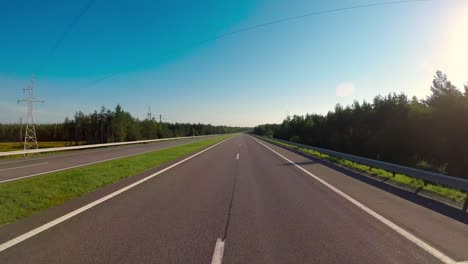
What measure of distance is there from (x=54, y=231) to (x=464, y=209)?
28.5 ft

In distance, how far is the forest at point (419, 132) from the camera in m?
25.2

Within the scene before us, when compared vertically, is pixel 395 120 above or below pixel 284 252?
above

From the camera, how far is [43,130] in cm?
11656

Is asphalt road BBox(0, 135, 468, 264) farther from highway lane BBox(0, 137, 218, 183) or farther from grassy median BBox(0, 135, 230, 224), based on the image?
highway lane BBox(0, 137, 218, 183)

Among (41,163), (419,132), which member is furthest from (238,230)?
(419,132)

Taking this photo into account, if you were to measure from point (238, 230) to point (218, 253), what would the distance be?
1084mm

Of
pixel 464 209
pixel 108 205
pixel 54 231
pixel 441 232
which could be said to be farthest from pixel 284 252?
pixel 464 209

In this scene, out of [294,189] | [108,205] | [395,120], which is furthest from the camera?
[395,120]

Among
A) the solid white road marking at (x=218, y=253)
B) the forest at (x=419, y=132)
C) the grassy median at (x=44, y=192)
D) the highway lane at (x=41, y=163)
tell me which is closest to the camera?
the solid white road marking at (x=218, y=253)

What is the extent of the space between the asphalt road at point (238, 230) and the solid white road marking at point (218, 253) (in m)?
0.03

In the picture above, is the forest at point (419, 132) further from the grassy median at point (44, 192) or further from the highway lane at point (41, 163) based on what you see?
the highway lane at point (41, 163)

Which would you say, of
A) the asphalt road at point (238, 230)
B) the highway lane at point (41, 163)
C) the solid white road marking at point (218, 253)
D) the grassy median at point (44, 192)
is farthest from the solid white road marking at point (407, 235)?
the highway lane at point (41, 163)

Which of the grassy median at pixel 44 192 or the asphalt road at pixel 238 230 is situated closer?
the asphalt road at pixel 238 230

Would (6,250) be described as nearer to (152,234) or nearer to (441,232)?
(152,234)
